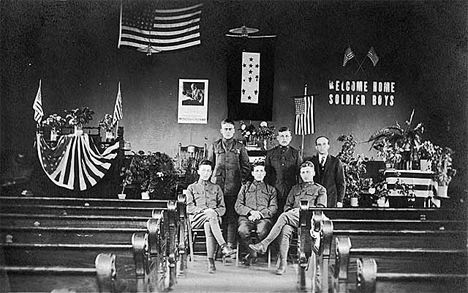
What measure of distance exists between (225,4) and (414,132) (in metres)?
1.43

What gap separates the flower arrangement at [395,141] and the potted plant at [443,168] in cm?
19

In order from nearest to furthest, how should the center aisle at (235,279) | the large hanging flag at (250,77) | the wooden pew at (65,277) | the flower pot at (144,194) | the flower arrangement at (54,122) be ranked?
1. the wooden pew at (65,277)
2. the center aisle at (235,279)
3. the flower arrangement at (54,122)
4. the large hanging flag at (250,77)
5. the flower pot at (144,194)

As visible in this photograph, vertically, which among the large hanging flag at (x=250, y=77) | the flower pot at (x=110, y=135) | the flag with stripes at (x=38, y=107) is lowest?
the flower pot at (x=110, y=135)

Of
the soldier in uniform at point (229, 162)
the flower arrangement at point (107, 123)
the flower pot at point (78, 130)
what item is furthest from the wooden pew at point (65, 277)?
the soldier in uniform at point (229, 162)

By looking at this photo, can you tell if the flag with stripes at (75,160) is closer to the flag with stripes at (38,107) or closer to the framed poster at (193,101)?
the flag with stripes at (38,107)

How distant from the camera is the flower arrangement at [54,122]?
327 cm

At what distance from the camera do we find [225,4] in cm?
324

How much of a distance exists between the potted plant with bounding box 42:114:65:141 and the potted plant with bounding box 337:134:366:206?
1817 mm

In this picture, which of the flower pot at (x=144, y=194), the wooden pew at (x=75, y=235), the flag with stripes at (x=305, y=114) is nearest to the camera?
the wooden pew at (x=75, y=235)

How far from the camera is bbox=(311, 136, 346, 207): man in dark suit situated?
11.5ft

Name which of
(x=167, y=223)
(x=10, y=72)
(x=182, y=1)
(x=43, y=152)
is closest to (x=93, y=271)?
(x=167, y=223)

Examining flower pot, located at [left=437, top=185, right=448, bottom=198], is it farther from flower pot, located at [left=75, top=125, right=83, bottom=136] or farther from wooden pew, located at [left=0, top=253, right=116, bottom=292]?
flower pot, located at [left=75, top=125, right=83, bottom=136]

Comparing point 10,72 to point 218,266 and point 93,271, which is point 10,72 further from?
point 218,266

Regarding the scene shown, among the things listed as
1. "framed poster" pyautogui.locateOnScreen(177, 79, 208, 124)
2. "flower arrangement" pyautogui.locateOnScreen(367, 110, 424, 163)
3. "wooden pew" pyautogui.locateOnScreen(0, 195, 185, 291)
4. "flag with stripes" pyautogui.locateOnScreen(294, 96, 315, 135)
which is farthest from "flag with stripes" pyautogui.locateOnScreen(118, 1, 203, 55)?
"flower arrangement" pyautogui.locateOnScreen(367, 110, 424, 163)
